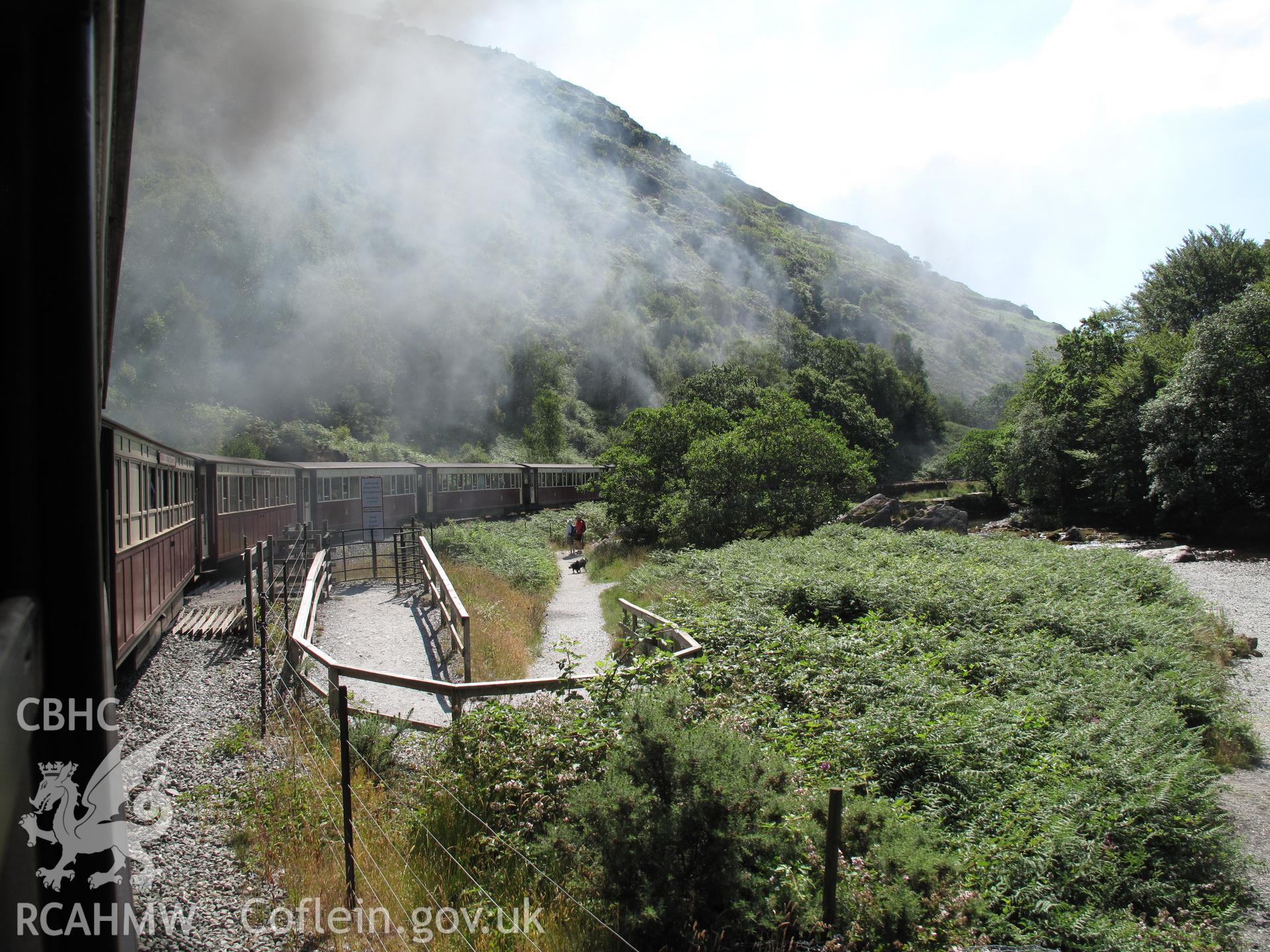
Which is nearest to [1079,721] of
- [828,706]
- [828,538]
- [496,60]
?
[828,706]

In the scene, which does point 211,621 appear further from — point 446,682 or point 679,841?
point 679,841

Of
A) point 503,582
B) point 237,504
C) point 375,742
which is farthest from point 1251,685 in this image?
point 237,504

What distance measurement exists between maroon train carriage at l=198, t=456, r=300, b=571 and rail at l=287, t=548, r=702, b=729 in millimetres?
3638

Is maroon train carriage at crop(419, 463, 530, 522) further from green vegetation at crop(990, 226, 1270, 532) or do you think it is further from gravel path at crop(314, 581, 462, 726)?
green vegetation at crop(990, 226, 1270, 532)

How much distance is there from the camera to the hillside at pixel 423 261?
53031 millimetres

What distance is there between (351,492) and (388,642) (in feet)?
45.4

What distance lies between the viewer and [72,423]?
3.07ft

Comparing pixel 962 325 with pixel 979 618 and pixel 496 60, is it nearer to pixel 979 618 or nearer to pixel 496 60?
pixel 496 60

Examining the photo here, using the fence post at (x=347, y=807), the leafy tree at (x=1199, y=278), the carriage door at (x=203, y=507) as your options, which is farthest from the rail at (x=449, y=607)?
the leafy tree at (x=1199, y=278)

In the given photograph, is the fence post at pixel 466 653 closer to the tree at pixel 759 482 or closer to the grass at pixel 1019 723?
the grass at pixel 1019 723

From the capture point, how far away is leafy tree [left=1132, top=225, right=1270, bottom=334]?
3703 centimetres

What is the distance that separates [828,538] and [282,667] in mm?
12639

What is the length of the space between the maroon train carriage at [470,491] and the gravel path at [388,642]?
11.9 m

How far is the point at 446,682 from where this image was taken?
28.3ft
